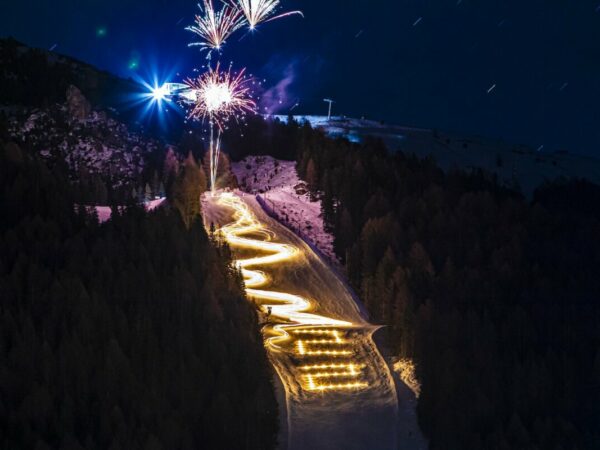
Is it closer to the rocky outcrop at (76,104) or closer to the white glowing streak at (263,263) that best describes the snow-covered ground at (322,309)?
the white glowing streak at (263,263)

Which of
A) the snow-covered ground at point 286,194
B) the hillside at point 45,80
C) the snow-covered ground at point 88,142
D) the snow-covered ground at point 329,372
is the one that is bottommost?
the snow-covered ground at point 329,372

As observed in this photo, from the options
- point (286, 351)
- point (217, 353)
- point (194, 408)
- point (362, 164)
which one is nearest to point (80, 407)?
point (194, 408)

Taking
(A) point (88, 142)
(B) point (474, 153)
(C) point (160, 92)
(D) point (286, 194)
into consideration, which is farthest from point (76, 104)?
(B) point (474, 153)

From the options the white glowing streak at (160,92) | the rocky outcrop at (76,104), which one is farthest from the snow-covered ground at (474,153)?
the rocky outcrop at (76,104)

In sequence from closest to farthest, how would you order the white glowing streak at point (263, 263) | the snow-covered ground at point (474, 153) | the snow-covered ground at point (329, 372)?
1. the snow-covered ground at point (329, 372)
2. the white glowing streak at point (263, 263)
3. the snow-covered ground at point (474, 153)

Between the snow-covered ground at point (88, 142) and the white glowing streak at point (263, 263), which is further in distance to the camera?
the snow-covered ground at point (88, 142)

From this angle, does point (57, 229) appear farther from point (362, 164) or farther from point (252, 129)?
point (252, 129)
